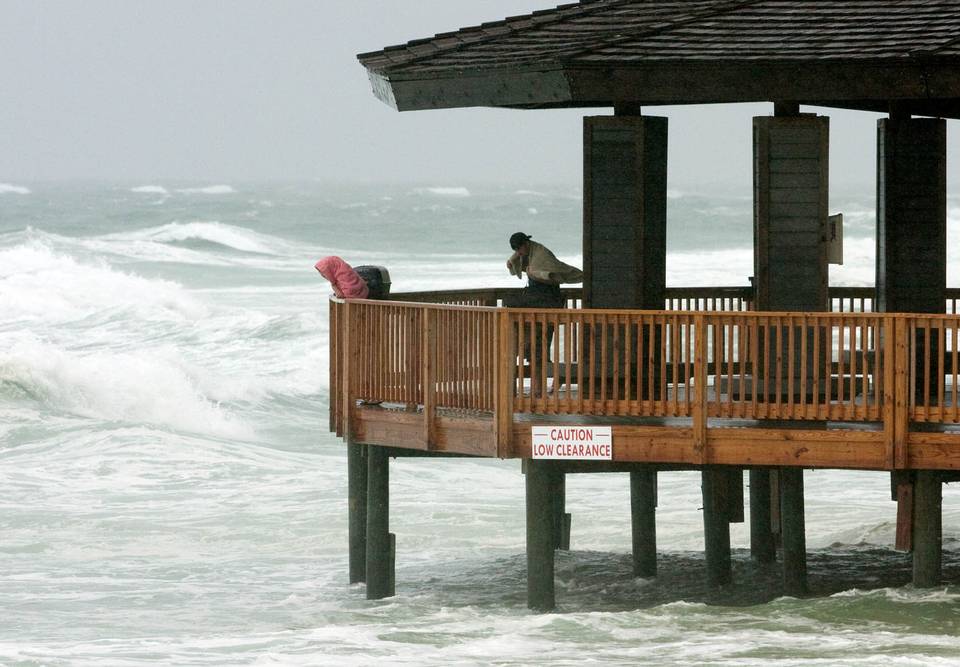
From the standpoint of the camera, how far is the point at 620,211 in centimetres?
1611

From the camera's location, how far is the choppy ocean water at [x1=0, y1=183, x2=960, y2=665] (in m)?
14.9

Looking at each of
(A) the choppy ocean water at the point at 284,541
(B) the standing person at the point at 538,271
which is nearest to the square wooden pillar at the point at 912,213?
(A) the choppy ocean water at the point at 284,541

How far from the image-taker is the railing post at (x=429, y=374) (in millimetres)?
15422

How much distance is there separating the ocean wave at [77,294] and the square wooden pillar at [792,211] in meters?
37.4

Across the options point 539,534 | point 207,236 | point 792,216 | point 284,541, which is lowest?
point 284,541

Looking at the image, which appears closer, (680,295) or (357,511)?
(357,511)

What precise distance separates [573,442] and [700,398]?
109 cm

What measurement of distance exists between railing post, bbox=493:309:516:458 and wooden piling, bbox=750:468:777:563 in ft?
16.1

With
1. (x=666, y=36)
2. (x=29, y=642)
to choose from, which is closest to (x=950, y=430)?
(x=666, y=36)

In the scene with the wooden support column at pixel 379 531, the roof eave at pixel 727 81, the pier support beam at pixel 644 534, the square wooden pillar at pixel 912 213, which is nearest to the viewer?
the roof eave at pixel 727 81

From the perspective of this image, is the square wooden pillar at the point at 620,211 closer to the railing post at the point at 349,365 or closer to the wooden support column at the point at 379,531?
the railing post at the point at 349,365

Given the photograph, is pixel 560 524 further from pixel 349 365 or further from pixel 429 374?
pixel 429 374

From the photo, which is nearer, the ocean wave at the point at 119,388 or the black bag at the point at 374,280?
the black bag at the point at 374,280

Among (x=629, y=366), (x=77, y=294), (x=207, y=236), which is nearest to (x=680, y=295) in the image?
(x=629, y=366)
